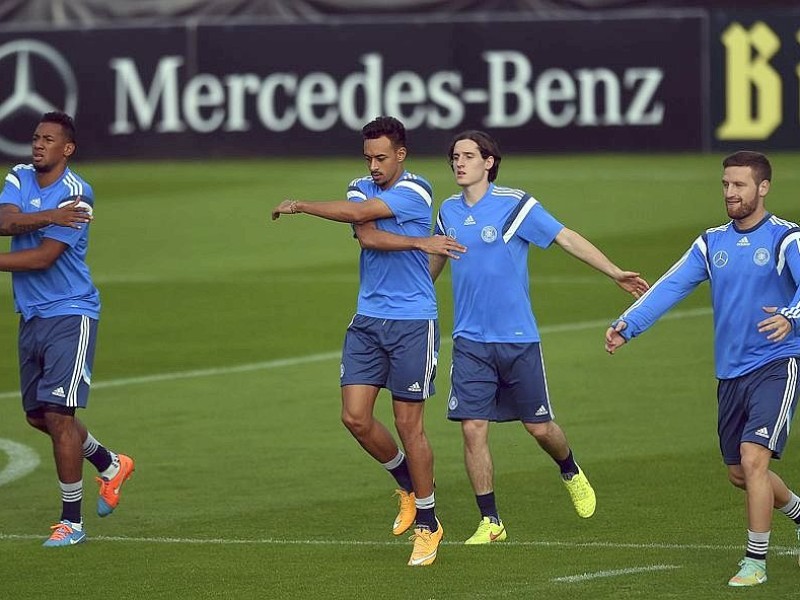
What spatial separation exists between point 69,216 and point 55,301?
0.55m

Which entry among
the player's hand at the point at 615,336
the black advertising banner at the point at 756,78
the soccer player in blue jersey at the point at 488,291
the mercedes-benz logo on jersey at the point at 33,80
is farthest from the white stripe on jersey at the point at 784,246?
the mercedes-benz logo on jersey at the point at 33,80

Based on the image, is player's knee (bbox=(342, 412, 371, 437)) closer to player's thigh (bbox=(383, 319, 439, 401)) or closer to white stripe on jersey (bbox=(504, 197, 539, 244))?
player's thigh (bbox=(383, 319, 439, 401))

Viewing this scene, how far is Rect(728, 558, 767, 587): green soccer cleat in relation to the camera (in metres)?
9.08

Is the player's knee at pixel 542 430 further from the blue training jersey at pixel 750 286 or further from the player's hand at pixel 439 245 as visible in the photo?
the blue training jersey at pixel 750 286

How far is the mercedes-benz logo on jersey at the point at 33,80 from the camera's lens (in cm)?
3228

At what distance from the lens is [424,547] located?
990 centimetres

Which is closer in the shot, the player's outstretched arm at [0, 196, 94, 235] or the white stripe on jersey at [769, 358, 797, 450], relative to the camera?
the white stripe on jersey at [769, 358, 797, 450]

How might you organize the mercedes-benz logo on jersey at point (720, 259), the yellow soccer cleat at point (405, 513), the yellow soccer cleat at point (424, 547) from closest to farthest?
the mercedes-benz logo on jersey at point (720, 259), the yellow soccer cleat at point (424, 547), the yellow soccer cleat at point (405, 513)

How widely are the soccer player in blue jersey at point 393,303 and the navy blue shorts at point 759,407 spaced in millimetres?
1628

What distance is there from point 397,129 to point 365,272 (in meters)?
0.79

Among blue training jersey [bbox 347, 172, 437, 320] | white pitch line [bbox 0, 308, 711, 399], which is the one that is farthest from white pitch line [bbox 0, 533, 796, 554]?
white pitch line [bbox 0, 308, 711, 399]

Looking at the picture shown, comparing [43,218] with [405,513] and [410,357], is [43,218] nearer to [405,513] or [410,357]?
[410,357]

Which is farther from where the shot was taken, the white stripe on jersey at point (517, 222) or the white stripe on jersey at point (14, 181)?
the white stripe on jersey at point (14, 181)

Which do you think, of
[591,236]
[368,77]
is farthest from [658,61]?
[591,236]
